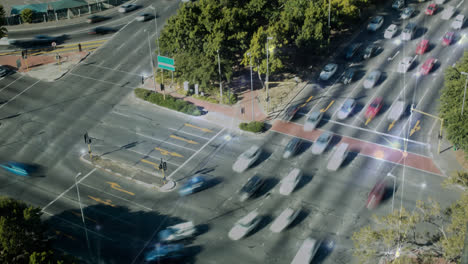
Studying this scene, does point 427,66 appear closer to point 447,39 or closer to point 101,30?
point 447,39

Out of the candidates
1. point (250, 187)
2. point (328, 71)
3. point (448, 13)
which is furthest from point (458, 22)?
point (250, 187)

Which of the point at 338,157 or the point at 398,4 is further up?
the point at 398,4

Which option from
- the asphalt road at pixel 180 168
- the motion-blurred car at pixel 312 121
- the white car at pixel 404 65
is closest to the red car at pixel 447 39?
the asphalt road at pixel 180 168

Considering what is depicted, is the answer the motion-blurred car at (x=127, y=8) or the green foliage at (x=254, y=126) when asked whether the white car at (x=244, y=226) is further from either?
the motion-blurred car at (x=127, y=8)

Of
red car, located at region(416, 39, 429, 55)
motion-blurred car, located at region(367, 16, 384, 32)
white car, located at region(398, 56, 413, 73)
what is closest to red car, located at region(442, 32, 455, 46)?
red car, located at region(416, 39, 429, 55)

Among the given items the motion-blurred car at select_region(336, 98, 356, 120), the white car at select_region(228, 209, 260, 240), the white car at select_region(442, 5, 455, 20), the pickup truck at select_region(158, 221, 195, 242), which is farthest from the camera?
the white car at select_region(442, 5, 455, 20)

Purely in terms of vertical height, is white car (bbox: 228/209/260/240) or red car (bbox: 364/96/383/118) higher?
red car (bbox: 364/96/383/118)

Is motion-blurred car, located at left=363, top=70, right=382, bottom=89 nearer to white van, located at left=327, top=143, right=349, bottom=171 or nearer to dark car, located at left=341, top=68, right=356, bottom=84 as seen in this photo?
dark car, located at left=341, top=68, right=356, bottom=84

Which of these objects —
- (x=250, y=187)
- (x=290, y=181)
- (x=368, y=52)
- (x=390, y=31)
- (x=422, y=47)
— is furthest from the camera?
(x=390, y=31)
